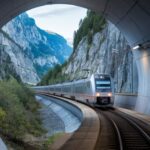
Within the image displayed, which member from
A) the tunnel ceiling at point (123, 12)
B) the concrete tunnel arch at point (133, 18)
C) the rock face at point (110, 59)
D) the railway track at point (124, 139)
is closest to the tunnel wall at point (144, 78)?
the concrete tunnel arch at point (133, 18)

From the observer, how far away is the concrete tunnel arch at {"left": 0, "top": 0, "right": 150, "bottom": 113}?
72.0 ft

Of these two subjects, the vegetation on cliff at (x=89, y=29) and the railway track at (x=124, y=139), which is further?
the vegetation on cliff at (x=89, y=29)

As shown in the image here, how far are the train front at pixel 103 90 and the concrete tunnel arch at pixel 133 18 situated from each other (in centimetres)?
655

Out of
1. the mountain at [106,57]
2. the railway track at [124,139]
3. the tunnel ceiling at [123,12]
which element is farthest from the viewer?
the mountain at [106,57]

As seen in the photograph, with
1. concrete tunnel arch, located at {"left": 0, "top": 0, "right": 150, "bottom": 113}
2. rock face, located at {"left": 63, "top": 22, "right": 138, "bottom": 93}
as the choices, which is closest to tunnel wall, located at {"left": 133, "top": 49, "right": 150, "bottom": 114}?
concrete tunnel arch, located at {"left": 0, "top": 0, "right": 150, "bottom": 113}

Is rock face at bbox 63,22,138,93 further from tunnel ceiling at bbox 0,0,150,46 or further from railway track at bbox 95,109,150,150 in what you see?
railway track at bbox 95,109,150,150

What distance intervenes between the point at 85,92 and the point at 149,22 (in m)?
22.7

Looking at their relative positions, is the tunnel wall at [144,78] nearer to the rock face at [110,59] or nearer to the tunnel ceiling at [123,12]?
the tunnel ceiling at [123,12]

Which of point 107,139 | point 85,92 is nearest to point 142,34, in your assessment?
point 107,139

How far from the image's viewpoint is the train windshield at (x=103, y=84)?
1596 inches

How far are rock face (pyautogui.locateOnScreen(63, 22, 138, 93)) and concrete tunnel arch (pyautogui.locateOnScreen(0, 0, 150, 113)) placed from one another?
20000 millimetres

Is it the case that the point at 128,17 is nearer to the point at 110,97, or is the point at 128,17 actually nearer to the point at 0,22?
the point at 0,22

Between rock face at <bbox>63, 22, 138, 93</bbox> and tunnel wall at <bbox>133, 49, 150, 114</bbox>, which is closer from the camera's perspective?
tunnel wall at <bbox>133, 49, 150, 114</bbox>

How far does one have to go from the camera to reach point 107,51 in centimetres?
8594
